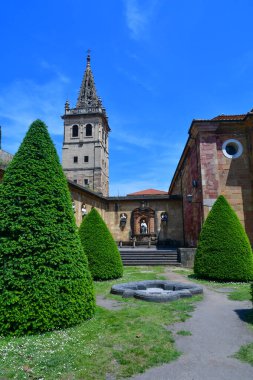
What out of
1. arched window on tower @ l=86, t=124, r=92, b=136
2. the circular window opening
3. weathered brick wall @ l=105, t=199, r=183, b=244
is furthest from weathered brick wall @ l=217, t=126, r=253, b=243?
arched window on tower @ l=86, t=124, r=92, b=136

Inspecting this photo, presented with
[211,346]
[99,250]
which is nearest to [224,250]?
[99,250]

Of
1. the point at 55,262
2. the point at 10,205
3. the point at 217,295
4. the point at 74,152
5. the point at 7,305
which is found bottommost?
the point at 217,295

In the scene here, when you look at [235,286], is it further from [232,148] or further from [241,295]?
[232,148]

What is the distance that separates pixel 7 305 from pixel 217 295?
589 centimetres

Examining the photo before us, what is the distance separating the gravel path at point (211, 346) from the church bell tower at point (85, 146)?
1777 inches

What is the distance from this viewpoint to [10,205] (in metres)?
5.26

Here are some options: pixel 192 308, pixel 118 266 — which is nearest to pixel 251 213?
pixel 118 266

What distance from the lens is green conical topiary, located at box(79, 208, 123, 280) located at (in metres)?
10.9

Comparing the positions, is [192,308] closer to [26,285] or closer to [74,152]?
[26,285]

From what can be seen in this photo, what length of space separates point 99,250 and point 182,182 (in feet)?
50.5

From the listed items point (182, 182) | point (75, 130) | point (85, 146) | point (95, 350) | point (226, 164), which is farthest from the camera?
point (75, 130)

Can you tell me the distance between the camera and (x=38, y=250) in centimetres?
505

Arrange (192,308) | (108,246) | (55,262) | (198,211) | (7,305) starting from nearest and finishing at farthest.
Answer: (7,305), (55,262), (192,308), (108,246), (198,211)

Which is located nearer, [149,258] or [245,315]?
[245,315]
